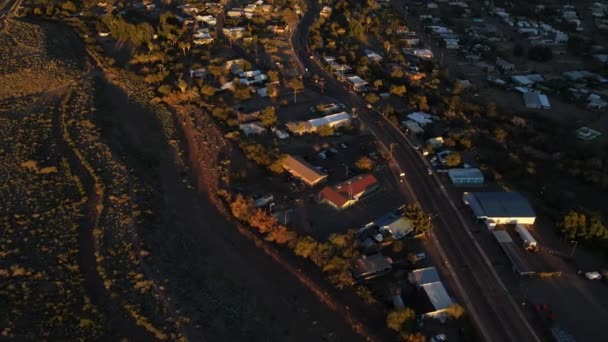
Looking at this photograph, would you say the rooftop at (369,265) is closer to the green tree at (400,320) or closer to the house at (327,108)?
the green tree at (400,320)

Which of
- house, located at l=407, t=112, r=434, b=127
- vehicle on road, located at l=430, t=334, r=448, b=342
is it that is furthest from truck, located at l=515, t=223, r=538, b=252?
house, located at l=407, t=112, r=434, b=127

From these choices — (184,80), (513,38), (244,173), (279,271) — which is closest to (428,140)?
(244,173)

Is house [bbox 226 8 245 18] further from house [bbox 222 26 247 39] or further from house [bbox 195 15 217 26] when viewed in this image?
house [bbox 222 26 247 39]

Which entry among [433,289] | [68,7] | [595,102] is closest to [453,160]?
[433,289]

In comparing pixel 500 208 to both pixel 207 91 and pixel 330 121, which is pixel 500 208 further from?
pixel 207 91

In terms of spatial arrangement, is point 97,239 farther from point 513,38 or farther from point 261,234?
point 513,38


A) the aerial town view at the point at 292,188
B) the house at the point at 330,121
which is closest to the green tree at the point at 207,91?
the aerial town view at the point at 292,188

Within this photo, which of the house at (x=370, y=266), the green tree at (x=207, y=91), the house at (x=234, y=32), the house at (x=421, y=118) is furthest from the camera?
the house at (x=234, y=32)
